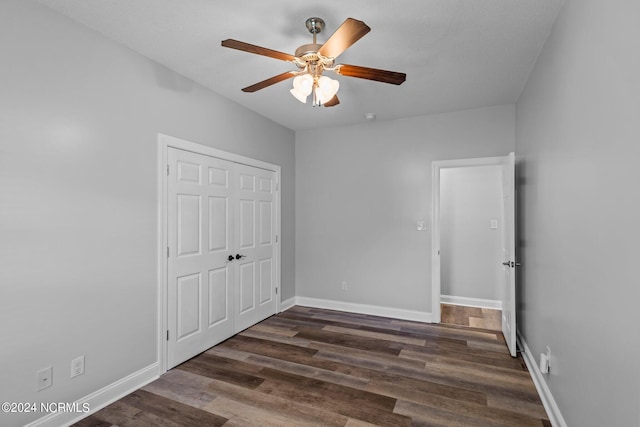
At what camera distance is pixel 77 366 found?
2.13 meters

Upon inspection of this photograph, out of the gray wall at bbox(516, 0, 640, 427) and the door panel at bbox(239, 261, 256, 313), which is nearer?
the gray wall at bbox(516, 0, 640, 427)

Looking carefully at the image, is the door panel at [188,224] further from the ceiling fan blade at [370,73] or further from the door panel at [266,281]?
the ceiling fan blade at [370,73]

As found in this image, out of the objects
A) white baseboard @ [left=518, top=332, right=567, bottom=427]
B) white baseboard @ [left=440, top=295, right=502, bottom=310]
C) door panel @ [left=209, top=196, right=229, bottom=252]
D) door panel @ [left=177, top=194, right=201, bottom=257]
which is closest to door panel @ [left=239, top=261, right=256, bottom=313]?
door panel @ [left=209, top=196, right=229, bottom=252]

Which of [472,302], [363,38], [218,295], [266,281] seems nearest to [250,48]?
[363,38]

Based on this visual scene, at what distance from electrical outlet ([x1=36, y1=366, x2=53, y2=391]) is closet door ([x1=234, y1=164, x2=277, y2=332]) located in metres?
1.82

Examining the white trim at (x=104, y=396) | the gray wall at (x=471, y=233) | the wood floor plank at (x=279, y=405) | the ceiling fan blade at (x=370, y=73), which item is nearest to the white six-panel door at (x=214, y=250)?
the white trim at (x=104, y=396)

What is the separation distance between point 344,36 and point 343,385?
248cm

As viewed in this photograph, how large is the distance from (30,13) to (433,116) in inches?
150

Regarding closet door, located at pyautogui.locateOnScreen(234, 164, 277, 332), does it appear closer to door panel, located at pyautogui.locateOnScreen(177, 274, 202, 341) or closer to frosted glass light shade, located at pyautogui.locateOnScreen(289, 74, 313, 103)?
door panel, located at pyautogui.locateOnScreen(177, 274, 202, 341)

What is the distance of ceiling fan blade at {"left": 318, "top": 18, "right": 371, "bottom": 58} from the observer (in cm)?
160

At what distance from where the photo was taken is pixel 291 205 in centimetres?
478

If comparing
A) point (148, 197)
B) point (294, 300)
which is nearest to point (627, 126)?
point (148, 197)

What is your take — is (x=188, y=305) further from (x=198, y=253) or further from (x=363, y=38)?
(x=363, y=38)

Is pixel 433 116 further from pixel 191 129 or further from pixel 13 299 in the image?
pixel 13 299
